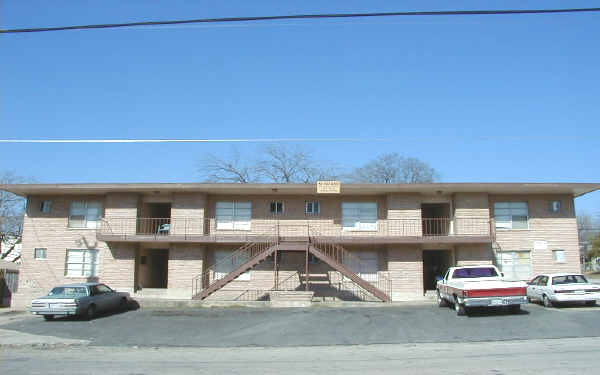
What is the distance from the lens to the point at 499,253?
82.9ft

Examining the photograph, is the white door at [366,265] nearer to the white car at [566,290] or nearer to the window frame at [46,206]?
the white car at [566,290]

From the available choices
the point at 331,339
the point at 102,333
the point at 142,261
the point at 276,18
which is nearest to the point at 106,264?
the point at 142,261

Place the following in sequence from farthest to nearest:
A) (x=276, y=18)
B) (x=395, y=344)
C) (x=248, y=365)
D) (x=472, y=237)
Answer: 1. (x=472, y=237)
2. (x=395, y=344)
3. (x=248, y=365)
4. (x=276, y=18)

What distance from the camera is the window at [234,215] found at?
26.0 metres

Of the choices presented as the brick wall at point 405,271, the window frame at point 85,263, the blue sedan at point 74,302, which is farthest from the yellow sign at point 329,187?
the window frame at point 85,263

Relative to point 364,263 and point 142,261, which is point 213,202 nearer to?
point 142,261

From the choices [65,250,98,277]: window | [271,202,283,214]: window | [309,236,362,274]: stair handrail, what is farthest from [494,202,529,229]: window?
[65,250,98,277]: window

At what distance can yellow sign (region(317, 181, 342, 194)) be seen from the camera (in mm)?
23641

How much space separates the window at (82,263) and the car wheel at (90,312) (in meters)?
6.32

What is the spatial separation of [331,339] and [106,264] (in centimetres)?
1545

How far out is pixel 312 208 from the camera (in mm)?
26016

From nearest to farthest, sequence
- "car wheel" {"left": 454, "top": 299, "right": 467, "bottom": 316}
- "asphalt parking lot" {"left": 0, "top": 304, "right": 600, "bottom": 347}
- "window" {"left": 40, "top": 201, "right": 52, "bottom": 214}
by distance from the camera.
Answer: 1. "asphalt parking lot" {"left": 0, "top": 304, "right": 600, "bottom": 347}
2. "car wheel" {"left": 454, "top": 299, "right": 467, "bottom": 316}
3. "window" {"left": 40, "top": 201, "right": 52, "bottom": 214}

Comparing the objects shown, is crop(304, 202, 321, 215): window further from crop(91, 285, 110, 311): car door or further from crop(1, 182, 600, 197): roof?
crop(91, 285, 110, 311): car door

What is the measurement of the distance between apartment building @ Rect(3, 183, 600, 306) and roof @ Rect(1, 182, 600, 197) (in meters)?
0.05
